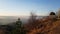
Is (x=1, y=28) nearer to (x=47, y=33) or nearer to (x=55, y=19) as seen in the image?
(x=47, y=33)

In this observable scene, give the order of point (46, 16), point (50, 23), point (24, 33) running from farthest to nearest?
1. point (46, 16)
2. point (50, 23)
3. point (24, 33)

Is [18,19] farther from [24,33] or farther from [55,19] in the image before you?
[55,19]

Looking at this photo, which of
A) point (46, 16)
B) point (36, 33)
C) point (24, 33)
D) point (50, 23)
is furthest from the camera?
point (46, 16)

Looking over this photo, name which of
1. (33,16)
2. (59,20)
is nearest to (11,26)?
(33,16)

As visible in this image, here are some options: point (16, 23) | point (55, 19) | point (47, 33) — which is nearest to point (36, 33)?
point (47, 33)

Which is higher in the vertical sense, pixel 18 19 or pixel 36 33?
pixel 18 19

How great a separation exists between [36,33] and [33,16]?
1990mm

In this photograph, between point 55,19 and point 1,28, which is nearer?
point 1,28

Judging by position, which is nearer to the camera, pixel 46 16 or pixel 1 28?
pixel 1 28

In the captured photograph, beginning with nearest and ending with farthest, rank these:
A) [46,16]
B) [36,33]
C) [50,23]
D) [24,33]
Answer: [24,33] < [36,33] < [50,23] < [46,16]

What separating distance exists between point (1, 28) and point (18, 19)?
1.33 metres

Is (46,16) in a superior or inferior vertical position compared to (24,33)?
superior

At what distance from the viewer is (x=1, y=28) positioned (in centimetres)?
946

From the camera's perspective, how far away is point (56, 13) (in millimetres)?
11000
